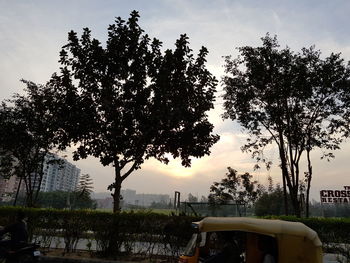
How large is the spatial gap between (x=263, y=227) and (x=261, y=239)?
0.34m

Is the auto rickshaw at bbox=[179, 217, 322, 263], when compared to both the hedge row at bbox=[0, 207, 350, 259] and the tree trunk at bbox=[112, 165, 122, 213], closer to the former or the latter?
the hedge row at bbox=[0, 207, 350, 259]

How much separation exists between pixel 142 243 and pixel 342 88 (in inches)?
662

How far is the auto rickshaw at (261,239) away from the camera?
5.65 metres

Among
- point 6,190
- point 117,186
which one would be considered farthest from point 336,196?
point 6,190

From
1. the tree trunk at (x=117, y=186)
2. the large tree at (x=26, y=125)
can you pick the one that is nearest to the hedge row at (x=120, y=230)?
the tree trunk at (x=117, y=186)

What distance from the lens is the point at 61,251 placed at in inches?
512

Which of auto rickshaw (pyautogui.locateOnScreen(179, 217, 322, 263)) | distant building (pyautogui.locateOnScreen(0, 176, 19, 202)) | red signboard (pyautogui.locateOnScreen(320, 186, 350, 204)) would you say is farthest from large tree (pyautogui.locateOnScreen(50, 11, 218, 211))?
distant building (pyautogui.locateOnScreen(0, 176, 19, 202))

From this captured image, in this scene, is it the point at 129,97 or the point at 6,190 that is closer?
the point at 129,97

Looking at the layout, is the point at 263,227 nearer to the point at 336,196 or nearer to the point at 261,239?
the point at 261,239

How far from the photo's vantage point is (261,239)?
19.7ft

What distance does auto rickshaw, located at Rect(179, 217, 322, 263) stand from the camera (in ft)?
18.5

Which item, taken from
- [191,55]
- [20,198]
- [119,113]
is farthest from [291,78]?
[20,198]

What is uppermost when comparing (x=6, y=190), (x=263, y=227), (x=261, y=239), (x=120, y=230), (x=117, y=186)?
(x=6, y=190)

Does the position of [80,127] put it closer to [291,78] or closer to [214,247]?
[214,247]
